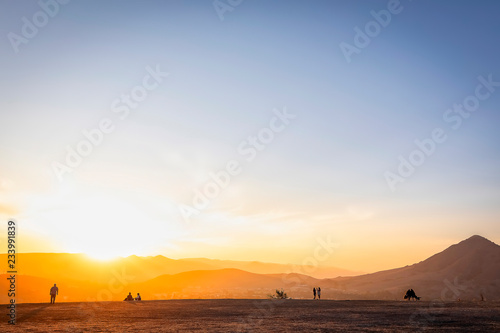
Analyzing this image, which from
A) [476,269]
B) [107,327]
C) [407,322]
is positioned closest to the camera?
[107,327]

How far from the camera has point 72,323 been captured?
963 inches

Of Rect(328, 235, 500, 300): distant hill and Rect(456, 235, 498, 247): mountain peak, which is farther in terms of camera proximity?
Rect(456, 235, 498, 247): mountain peak

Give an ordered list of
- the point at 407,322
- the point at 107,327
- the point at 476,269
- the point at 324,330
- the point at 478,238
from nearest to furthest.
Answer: the point at 324,330 < the point at 107,327 < the point at 407,322 < the point at 476,269 < the point at 478,238

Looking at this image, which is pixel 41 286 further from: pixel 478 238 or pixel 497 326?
pixel 478 238

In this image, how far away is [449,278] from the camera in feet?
419

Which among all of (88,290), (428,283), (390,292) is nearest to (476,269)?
(428,283)

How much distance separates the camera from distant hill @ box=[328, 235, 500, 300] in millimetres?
109188

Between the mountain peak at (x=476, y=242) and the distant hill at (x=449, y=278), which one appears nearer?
the distant hill at (x=449, y=278)

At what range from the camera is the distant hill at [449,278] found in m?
109

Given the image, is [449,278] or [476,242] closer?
[449,278]

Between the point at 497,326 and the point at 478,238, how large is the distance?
160 meters

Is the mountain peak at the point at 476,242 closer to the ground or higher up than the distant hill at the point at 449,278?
higher up

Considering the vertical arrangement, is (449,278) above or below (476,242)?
below

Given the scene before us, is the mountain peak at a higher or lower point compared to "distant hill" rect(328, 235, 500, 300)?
higher
